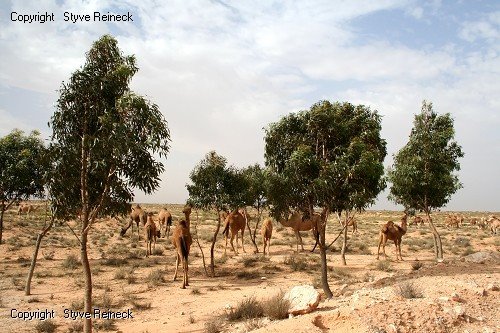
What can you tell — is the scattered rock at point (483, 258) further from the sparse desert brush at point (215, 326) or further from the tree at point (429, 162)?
the sparse desert brush at point (215, 326)

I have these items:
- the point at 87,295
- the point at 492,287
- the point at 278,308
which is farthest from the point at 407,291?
the point at 87,295

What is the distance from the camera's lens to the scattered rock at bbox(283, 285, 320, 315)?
10547mm

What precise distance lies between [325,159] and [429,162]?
999 cm

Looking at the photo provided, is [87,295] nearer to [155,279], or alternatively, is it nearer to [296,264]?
[155,279]

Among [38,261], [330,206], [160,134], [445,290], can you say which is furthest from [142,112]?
[38,261]

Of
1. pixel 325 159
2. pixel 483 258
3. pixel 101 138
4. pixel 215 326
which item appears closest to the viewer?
pixel 101 138

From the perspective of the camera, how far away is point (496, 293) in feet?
38.4

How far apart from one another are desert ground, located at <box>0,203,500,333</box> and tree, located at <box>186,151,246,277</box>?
3257 mm

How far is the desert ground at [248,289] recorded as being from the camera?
9711mm

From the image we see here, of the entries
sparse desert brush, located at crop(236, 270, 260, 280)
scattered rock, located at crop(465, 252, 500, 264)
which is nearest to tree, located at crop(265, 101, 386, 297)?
sparse desert brush, located at crop(236, 270, 260, 280)

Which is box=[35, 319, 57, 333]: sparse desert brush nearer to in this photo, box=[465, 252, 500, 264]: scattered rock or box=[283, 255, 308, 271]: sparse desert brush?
box=[283, 255, 308, 271]: sparse desert brush

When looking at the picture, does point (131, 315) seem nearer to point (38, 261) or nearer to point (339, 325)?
point (339, 325)

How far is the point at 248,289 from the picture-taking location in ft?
55.7

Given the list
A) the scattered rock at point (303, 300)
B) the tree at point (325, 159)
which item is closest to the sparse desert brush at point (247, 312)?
the scattered rock at point (303, 300)
